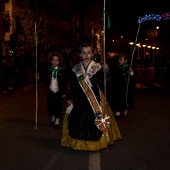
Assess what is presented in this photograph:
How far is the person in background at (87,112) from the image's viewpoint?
6.76m

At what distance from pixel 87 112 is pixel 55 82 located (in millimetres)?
2504

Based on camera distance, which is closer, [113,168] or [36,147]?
[113,168]

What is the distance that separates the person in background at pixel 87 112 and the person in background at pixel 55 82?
6.76ft

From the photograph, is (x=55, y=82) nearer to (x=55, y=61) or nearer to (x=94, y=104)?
(x=55, y=61)

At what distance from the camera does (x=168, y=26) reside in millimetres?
34469

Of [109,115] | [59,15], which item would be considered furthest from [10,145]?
[59,15]

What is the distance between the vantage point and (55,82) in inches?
362

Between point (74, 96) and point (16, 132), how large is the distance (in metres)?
2.22

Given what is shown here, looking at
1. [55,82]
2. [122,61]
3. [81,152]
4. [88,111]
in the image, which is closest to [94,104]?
[88,111]

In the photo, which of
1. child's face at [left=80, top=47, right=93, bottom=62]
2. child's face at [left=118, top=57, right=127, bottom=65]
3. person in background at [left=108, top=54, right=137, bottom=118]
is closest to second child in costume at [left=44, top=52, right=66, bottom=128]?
person in background at [left=108, top=54, right=137, bottom=118]

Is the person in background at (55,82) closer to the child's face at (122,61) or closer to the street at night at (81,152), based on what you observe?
the street at night at (81,152)

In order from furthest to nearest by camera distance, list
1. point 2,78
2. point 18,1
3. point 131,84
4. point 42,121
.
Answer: point 18,1 < point 2,78 < point 131,84 < point 42,121

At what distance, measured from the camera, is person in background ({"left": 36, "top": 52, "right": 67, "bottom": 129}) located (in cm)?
913

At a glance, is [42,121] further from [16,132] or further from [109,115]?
[109,115]
